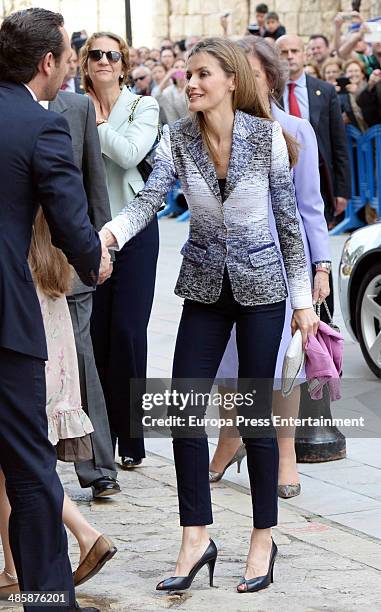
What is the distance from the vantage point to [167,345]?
9672 mm

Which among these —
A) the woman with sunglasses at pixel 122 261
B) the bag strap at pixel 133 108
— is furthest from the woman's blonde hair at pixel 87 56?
the bag strap at pixel 133 108

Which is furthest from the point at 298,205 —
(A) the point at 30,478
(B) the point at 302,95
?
(B) the point at 302,95

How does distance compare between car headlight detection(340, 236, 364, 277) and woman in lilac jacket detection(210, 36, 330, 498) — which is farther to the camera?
car headlight detection(340, 236, 364, 277)

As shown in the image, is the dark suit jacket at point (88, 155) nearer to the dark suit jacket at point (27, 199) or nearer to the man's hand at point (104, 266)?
the man's hand at point (104, 266)

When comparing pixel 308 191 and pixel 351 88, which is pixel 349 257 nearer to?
pixel 308 191

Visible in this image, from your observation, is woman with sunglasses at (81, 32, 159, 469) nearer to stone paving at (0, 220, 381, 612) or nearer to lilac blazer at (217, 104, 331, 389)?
stone paving at (0, 220, 381, 612)

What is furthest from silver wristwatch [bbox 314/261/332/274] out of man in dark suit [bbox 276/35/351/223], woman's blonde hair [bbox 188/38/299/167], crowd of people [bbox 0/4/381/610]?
man in dark suit [bbox 276/35/351/223]

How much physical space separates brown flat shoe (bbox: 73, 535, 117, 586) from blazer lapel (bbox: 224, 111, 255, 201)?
1.28 metres

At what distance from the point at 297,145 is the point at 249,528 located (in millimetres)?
1566

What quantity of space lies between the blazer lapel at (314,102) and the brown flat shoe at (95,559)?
183 inches

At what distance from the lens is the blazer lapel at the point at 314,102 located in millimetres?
8742

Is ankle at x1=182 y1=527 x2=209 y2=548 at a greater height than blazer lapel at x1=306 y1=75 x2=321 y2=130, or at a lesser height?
lesser

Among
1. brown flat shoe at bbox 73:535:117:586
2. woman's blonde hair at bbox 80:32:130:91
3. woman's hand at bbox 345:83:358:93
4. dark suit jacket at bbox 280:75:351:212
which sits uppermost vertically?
woman's blonde hair at bbox 80:32:130:91

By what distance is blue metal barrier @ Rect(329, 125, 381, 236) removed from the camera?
15820 millimetres
